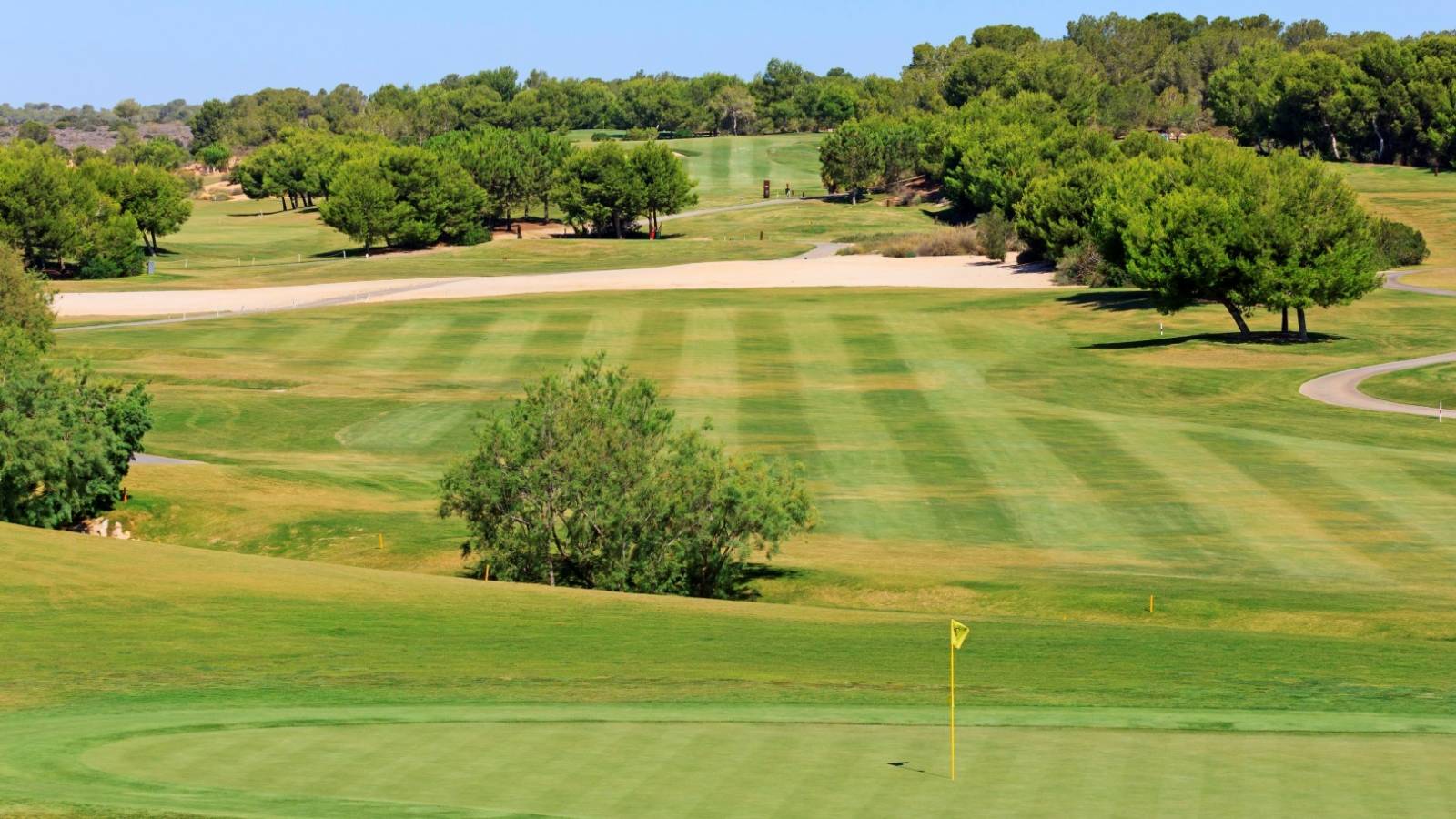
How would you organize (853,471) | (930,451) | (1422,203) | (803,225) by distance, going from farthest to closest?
(803,225)
(1422,203)
(930,451)
(853,471)

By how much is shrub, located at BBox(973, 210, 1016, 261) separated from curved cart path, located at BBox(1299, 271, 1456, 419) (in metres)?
61.8

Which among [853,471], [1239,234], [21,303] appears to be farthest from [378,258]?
[853,471]

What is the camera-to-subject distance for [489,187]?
613 ft

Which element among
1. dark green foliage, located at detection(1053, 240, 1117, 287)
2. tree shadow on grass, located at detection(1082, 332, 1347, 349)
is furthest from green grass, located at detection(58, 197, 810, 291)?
tree shadow on grass, located at detection(1082, 332, 1347, 349)

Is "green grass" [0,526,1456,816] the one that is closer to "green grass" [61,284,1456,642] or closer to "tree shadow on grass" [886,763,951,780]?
"tree shadow on grass" [886,763,951,780]

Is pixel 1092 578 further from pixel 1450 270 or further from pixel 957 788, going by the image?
pixel 1450 270

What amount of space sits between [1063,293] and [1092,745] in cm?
10146

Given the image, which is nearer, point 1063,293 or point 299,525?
point 299,525

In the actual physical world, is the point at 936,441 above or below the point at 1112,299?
below

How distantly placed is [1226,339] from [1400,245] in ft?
146

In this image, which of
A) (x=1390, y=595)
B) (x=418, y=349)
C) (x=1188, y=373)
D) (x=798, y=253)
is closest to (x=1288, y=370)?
(x=1188, y=373)

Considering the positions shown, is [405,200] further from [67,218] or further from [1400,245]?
[1400,245]

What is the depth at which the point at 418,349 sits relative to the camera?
93.6 metres

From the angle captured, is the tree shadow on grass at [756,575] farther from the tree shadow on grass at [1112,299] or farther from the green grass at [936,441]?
the tree shadow on grass at [1112,299]
